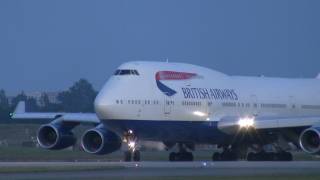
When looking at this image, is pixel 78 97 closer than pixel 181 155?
No

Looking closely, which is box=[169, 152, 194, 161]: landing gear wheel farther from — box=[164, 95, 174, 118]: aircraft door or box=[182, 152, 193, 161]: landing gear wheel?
box=[164, 95, 174, 118]: aircraft door

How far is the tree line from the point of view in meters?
144

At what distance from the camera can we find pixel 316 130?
65.9 meters

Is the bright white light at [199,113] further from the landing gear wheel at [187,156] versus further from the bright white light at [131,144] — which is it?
the bright white light at [131,144]

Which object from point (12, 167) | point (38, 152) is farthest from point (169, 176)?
point (38, 152)

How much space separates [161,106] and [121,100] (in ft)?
8.68

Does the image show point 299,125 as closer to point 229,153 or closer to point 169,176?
point 229,153

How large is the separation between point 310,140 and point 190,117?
24.2 ft

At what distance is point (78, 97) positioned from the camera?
172250 millimetres

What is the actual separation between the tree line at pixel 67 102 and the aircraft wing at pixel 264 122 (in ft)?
208

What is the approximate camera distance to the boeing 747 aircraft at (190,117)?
67312 mm

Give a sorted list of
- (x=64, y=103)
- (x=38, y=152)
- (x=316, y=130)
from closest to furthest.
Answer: (x=316, y=130)
(x=38, y=152)
(x=64, y=103)

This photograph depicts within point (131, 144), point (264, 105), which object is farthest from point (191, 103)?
point (264, 105)

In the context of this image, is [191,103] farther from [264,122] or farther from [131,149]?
[131,149]
